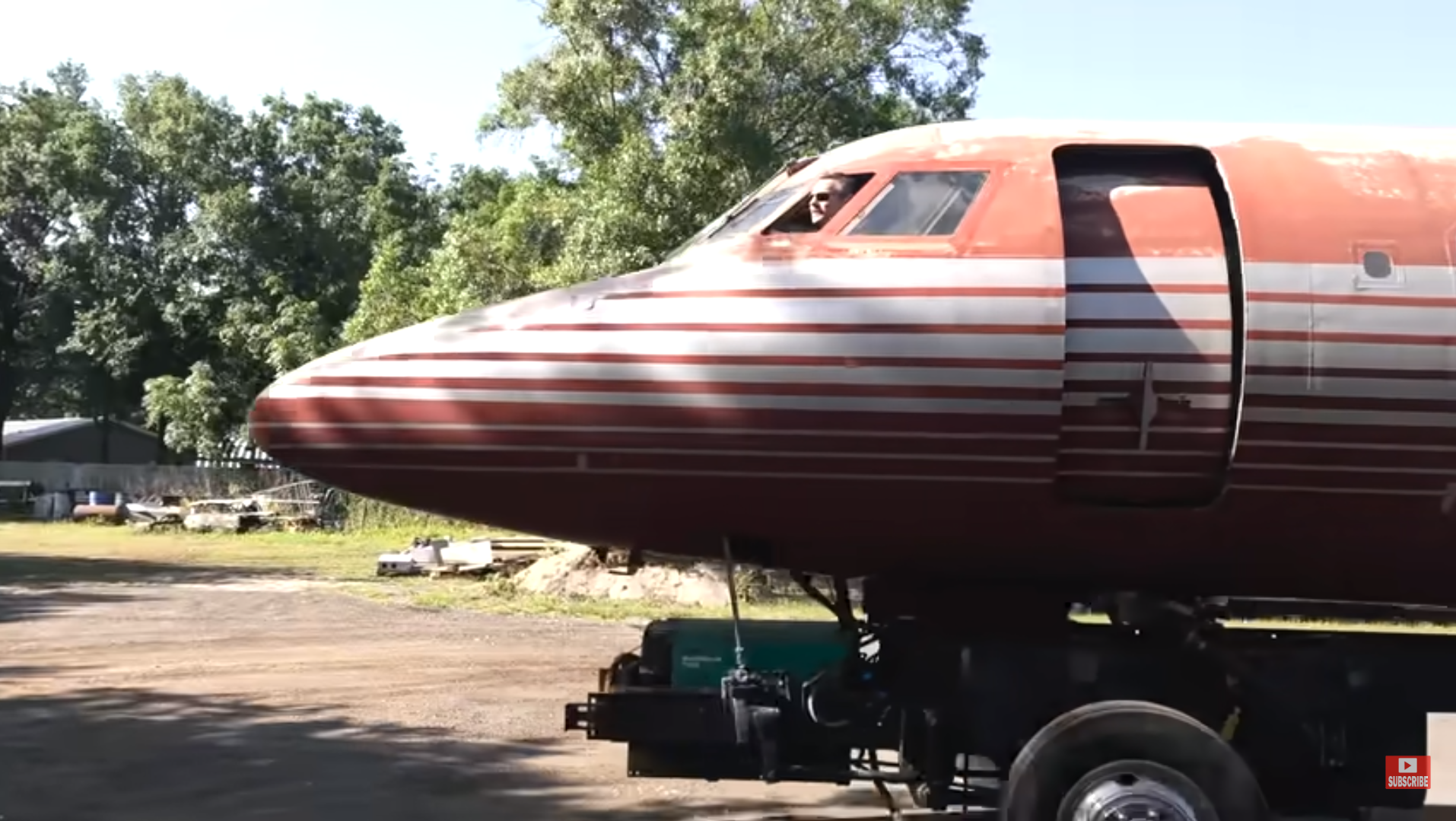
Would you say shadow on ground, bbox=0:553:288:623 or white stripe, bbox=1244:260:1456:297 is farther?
shadow on ground, bbox=0:553:288:623

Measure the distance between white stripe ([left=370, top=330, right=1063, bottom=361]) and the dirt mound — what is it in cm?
1317

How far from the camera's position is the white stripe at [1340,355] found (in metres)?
5.97

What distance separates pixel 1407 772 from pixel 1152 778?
1331mm

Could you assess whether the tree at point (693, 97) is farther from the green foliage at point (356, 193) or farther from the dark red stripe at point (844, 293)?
the dark red stripe at point (844, 293)

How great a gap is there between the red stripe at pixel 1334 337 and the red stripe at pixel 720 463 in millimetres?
1021

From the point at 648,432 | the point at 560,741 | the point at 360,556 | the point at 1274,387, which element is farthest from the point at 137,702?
the point at 360,556

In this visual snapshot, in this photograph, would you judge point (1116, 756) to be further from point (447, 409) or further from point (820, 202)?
point (447, 409)

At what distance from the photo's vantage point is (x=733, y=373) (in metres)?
6.10

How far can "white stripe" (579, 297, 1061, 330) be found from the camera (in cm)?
604

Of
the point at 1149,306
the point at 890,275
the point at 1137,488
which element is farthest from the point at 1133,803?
the point at 890,275

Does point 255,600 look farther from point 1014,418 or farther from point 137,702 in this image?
point 1014,418

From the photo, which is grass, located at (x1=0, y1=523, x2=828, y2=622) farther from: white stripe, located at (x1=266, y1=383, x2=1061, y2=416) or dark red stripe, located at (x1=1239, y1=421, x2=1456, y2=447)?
dark red stripe, located at (x1=1239, y1=421, x2=1456, y2=447)

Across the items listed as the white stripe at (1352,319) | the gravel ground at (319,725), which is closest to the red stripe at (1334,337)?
the white stripe at (1352,319)

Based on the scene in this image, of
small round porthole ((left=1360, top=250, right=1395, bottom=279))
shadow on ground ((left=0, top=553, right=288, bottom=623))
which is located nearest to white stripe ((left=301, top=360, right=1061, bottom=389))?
small round porthole ((left=1360, top=250, right=1395, bottom=279))
